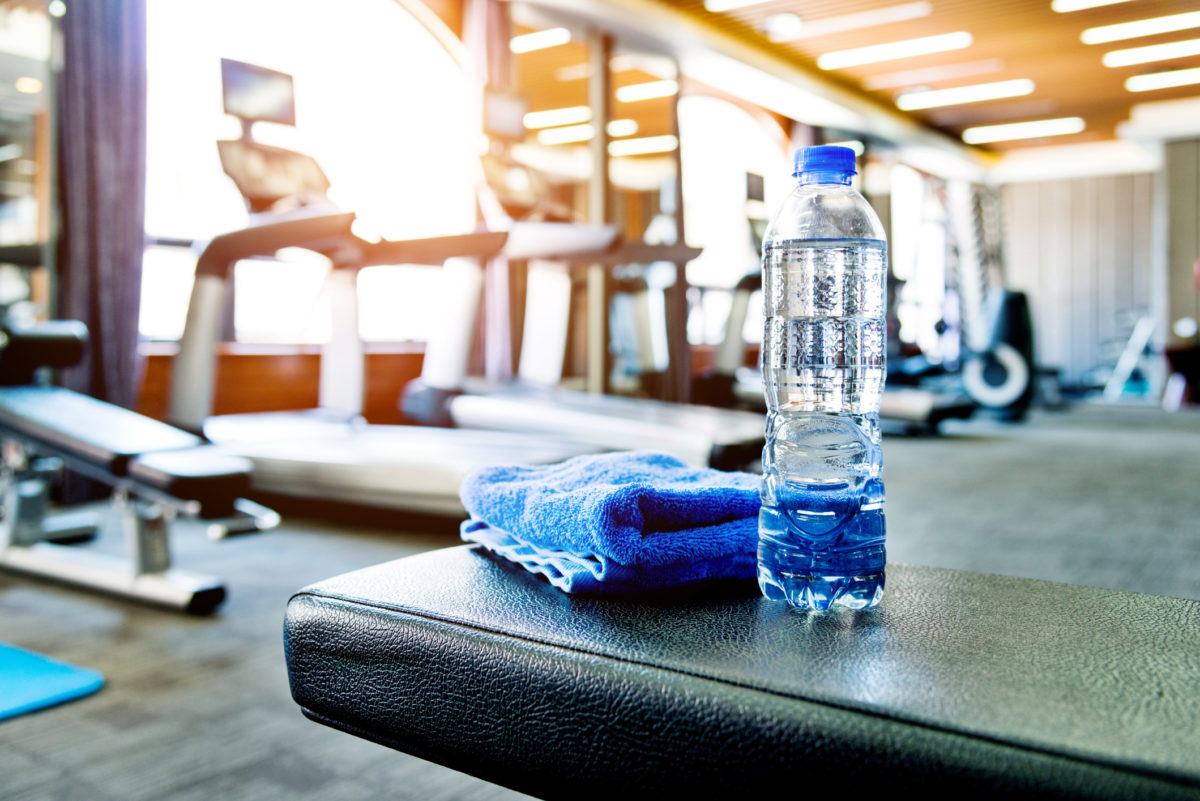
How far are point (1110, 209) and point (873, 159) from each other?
3776 millimetres

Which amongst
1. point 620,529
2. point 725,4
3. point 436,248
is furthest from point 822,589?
point 725,4

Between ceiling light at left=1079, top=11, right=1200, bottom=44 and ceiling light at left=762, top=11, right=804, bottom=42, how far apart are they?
2369 mm

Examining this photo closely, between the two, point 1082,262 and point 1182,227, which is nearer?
point 1182,227

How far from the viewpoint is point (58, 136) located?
349 cm

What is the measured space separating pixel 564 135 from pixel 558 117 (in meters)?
0.41

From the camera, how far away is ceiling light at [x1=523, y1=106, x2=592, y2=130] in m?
8.65

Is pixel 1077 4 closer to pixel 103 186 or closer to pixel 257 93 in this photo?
pixel 257 93

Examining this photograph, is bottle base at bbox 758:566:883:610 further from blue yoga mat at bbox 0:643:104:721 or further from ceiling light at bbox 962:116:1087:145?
ceiling light at bbox 962:116:1087:145

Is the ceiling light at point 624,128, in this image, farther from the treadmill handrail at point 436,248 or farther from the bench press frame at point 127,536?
the bench press frame at point 127,536

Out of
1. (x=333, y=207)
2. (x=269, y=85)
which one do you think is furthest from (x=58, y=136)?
(x=333, y=207)

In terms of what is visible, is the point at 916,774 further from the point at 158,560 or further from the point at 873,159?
the point at 873,159

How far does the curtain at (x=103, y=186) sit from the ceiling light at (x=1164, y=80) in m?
8.79

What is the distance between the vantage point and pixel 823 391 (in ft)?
2.99

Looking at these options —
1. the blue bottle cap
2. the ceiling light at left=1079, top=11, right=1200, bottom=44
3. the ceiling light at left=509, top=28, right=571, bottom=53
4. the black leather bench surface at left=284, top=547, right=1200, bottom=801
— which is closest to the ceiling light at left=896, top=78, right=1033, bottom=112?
the ceiling light at left=1079, top=11, right=1200, bottom=44
